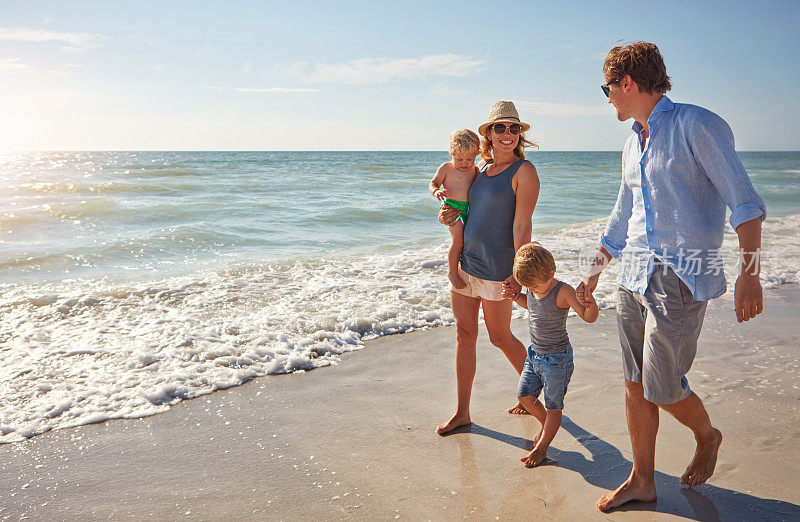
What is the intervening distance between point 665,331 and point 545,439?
1.05 m

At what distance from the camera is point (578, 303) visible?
289 centimetres

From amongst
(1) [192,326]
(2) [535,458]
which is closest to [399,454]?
(2) [535,458]

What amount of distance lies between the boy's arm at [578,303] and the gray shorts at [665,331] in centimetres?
23

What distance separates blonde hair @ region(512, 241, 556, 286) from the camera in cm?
289

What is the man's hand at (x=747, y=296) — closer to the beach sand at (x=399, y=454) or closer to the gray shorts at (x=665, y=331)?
the gray shorts at (x=665, y=331)

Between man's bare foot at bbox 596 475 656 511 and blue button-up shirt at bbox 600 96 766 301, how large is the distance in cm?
96

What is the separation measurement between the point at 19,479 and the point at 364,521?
207cm

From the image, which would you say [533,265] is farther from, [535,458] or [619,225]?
[535,458]

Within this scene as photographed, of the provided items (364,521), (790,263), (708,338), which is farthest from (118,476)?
(790,263)

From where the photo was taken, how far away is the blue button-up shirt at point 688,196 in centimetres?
215

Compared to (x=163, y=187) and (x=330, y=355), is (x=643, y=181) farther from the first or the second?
(x=163, y=187)

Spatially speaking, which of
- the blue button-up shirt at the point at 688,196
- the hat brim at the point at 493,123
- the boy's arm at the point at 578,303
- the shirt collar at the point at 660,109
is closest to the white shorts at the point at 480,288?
the boy's arm at the point at 578,303

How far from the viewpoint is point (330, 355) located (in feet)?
16.8

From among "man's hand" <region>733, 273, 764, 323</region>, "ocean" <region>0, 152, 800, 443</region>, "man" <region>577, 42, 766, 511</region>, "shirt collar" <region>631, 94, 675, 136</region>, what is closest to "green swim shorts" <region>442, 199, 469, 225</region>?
"man" <region>577, 42, 766, 511</region>
